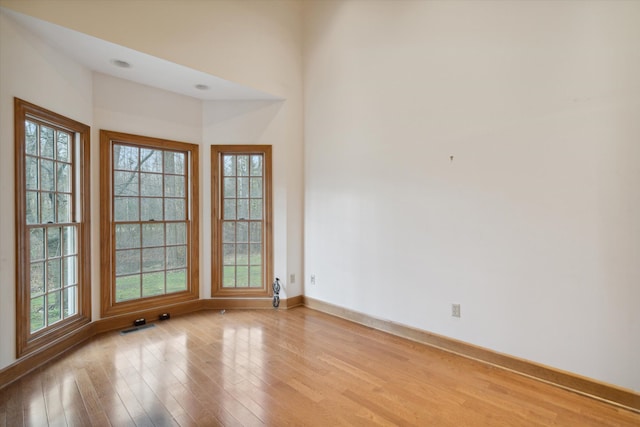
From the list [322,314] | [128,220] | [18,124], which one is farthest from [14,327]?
[322,314]

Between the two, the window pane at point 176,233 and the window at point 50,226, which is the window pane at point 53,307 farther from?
the window pane at point 176,233

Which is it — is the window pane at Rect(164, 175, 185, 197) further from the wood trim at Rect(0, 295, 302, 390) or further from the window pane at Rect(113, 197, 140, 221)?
the wood trim at Rect(0, 295, 302, 390)

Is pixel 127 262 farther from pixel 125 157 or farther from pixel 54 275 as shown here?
pixel 125 157

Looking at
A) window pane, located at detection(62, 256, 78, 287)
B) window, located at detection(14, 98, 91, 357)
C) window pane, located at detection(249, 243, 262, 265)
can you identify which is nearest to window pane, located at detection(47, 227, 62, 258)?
window, located at detection(14, 98, 91, 357)

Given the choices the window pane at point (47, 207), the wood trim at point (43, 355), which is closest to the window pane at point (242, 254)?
the wood trim at point (43, 355)

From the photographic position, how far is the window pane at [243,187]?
4.20 meters

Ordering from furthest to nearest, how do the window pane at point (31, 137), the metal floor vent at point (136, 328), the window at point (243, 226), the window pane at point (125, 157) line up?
the window at point (243, 226) < the window pane at point (125, 157) < the metal floor vent at point (136, 328) < the window pane at point (31, 137)

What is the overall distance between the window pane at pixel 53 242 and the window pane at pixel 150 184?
95 cm

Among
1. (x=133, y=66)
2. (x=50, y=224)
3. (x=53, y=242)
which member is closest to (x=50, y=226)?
(x=50, y=224)

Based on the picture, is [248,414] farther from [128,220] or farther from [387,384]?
[128,220]

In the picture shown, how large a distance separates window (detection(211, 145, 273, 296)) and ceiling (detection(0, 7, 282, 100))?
0.78 meters

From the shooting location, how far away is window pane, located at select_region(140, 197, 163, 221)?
3689 millimetres

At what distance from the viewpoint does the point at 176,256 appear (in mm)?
3971

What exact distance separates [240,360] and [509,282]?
97.4 inches
